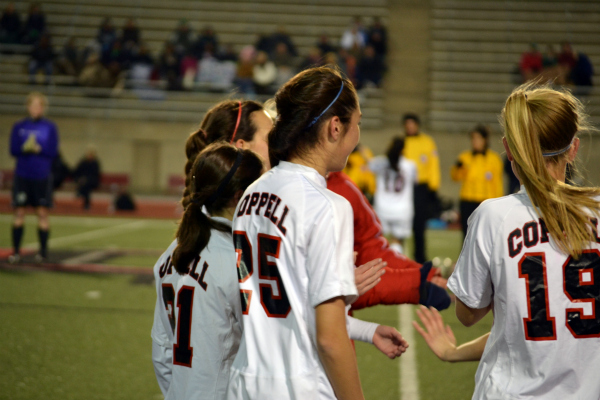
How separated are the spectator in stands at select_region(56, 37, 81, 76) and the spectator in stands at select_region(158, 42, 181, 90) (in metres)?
2.88

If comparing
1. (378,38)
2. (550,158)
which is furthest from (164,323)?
(378,38)

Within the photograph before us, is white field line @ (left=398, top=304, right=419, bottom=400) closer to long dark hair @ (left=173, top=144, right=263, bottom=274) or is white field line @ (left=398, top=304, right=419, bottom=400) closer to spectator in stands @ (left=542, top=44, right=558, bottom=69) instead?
long dark hair @ (left=173, top=144, right=263, bottom=274)

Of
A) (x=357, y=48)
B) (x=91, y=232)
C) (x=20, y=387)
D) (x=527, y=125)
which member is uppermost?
(x=357, y=48)

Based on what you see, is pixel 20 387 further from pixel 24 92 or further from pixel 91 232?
pixel 24 92

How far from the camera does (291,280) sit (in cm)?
188

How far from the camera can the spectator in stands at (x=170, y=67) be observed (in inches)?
838

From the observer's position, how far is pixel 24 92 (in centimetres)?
2155

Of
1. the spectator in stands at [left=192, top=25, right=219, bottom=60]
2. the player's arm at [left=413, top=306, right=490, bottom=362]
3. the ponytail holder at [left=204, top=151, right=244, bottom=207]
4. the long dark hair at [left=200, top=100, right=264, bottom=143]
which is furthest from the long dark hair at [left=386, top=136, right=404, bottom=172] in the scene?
the spectator in stands at [left=192, top=25, right=219, bottom=60]

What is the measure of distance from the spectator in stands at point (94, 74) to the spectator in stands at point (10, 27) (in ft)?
10.4

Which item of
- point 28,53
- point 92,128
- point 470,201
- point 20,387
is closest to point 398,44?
point 92,128

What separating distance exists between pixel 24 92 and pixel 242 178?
21.7m

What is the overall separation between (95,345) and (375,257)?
3.44m

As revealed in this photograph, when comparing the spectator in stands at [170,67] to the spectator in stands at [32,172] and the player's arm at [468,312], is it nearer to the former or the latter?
the spectator in stands at [32,172]

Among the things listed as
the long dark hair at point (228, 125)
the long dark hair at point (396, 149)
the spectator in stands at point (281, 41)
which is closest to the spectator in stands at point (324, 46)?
the spectator in stands at point (281, 41)
